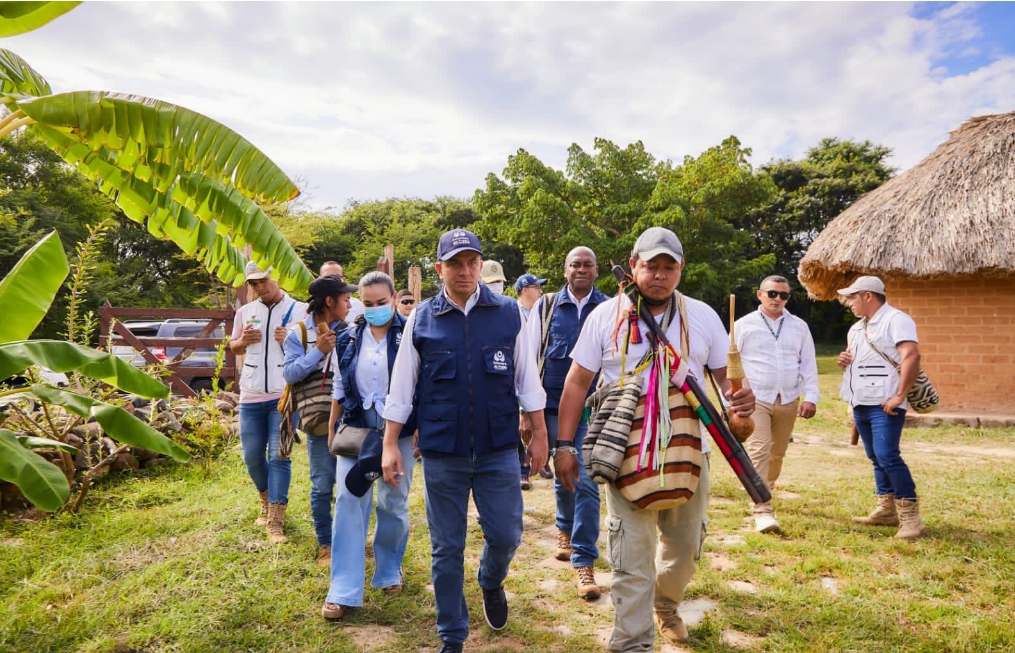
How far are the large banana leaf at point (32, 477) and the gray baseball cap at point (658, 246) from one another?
296 cm

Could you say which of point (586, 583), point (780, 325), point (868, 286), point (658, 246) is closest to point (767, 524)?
point (780, 325)

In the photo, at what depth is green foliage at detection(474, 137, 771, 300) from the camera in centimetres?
2208

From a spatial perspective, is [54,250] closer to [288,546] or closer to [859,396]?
[288,546]

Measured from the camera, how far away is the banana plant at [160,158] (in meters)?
3.50

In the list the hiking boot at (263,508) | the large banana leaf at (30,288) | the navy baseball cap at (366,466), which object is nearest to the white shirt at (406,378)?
the navy baseball cap at (366,466)

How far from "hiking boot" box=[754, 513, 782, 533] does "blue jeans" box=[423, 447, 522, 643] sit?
262 cm

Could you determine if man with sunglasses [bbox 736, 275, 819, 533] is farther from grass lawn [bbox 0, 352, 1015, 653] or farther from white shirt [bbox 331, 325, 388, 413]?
white shirt [bbox 331, 325, 388, 413]

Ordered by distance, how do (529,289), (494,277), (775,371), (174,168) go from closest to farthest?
1. (174,168)
2. (775,371)
3. (494,277)
4. (529,289)

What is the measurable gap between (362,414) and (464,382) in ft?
2.98

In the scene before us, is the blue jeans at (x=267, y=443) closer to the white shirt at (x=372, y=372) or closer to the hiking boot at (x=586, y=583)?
the white shirt at (x=372, y=372)

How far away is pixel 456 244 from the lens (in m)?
3.25

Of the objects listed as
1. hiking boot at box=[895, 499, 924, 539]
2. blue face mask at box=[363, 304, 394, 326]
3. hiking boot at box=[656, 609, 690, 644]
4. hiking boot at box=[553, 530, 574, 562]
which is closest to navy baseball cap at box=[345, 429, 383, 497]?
blue face mask at box=[363, 304, 394, 326]

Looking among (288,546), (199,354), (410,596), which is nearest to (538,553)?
(410,596)

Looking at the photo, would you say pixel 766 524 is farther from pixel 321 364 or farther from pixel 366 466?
pixel 321 364
